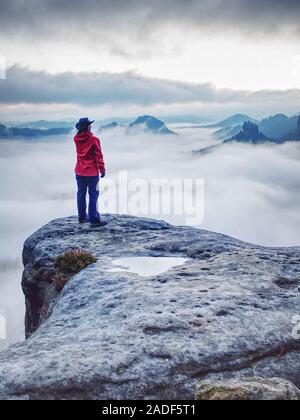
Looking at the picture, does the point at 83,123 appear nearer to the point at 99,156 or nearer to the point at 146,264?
the point at 99,156

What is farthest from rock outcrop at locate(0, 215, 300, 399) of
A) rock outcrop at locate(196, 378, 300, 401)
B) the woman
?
the woman

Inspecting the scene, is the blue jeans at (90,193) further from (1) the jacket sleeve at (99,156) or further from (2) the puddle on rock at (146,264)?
(2) the puddle on rock at (146,264)

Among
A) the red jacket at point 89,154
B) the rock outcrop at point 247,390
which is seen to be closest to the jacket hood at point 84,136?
the red jacket at point 89,154

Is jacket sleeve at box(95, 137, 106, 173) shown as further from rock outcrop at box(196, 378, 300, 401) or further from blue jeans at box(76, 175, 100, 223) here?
rock outcrop at box(196, 378, 300, 401)

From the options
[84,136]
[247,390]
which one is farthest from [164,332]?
[84,136]

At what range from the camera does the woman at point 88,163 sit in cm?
Result: 2066

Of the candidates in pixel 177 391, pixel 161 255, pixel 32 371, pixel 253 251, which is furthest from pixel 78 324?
pixel 253 251

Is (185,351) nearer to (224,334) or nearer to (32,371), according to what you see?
(224,334)

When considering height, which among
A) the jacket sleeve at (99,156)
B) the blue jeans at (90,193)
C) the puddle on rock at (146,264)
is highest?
the jacket sleeve at (99,156)

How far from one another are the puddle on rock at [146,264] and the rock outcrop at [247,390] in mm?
8058

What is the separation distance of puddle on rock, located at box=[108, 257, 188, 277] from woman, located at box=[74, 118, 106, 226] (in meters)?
5.48

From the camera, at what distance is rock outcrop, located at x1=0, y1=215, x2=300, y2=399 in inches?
327

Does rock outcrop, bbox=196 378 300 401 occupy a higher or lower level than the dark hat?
lower

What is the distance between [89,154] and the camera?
68.5 feet
